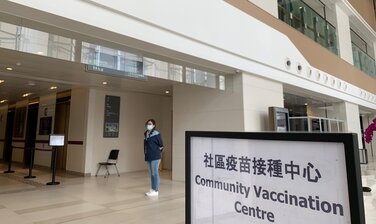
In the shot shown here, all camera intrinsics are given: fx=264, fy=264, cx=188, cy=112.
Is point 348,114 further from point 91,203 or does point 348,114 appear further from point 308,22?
point 91,203

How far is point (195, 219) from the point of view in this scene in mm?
1585

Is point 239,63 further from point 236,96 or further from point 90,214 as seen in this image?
point 90,214

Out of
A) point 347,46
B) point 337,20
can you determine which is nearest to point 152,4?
point 337,20

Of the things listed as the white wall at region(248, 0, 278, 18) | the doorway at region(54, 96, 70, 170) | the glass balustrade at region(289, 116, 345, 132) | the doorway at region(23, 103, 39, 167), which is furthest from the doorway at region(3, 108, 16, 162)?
the glass balustrade at region(289, 116, 345, 132)

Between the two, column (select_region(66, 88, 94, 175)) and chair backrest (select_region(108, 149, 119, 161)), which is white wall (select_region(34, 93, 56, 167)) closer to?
column (select_region(66, 88, 94, 175))

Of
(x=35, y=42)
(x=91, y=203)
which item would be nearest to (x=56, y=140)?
(x=91, y=203)

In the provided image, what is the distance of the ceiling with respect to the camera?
5.44 m

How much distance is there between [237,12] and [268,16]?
5.01 ft

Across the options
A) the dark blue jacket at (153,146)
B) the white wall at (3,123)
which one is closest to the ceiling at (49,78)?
the dark blue jacket at (153,146)

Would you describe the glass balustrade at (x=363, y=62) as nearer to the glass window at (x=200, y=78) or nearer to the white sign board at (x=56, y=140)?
the glass window at (x=200, y=78)

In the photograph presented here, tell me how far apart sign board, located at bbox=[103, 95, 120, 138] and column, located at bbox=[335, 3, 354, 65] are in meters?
9.43

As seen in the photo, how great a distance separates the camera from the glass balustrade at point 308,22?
8130 mm

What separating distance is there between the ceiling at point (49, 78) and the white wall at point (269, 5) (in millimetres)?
3104

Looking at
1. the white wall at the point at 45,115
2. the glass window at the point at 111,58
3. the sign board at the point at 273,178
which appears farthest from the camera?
the white wall at the point at 45,115
